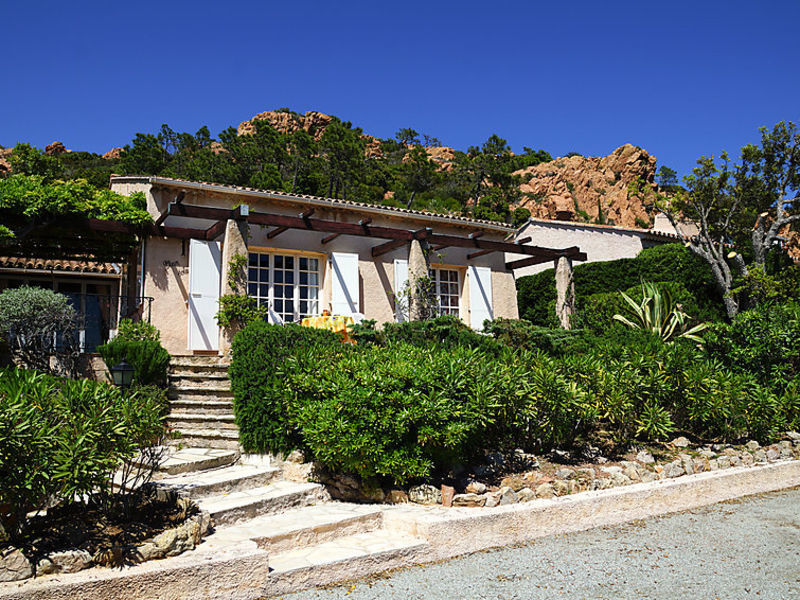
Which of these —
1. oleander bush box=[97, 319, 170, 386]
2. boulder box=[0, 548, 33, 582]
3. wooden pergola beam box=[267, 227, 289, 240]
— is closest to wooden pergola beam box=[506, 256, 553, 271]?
wooden pergola beam box=[267, 227, 289, 240]

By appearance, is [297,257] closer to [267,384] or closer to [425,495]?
[267,384]

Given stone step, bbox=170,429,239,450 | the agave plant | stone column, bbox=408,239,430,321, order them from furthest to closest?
stone column, bbox=408,239,430,321, the agave plant, stone step, bbox=170,429,239,450

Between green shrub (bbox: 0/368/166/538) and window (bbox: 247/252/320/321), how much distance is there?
7.94 meters

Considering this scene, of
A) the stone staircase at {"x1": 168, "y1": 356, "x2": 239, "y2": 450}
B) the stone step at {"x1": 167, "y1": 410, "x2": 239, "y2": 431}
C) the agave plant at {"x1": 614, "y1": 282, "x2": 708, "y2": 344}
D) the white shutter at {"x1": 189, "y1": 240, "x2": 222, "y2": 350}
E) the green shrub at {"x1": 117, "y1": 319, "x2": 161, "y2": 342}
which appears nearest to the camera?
the stone staircase at {"x1": 168, "y1": 356, "x2": 239, "y2": 450}

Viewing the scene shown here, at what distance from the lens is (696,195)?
19.2 meters

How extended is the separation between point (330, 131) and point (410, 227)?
63.5 feet

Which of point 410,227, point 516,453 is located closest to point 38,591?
point 516,453

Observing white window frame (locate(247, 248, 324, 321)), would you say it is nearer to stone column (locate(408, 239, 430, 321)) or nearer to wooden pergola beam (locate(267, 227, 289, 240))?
wooden pergola beam (locate(267, 227, 289, 240))

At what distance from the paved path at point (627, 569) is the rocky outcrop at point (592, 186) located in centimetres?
4657

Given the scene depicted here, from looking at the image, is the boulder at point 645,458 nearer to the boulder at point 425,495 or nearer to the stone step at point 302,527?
the boulder at point 425,495

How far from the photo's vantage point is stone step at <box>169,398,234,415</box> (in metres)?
7.05

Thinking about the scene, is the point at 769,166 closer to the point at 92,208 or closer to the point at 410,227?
the point at 410,227

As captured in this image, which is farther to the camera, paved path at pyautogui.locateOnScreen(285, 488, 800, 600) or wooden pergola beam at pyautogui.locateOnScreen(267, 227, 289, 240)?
wooden pergola beam at pyautogui.locateOnScreen(267, 227, 289, 240)

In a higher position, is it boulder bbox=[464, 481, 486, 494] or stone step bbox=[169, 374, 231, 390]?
stone step bbox=[169, 374, 231, 390]
